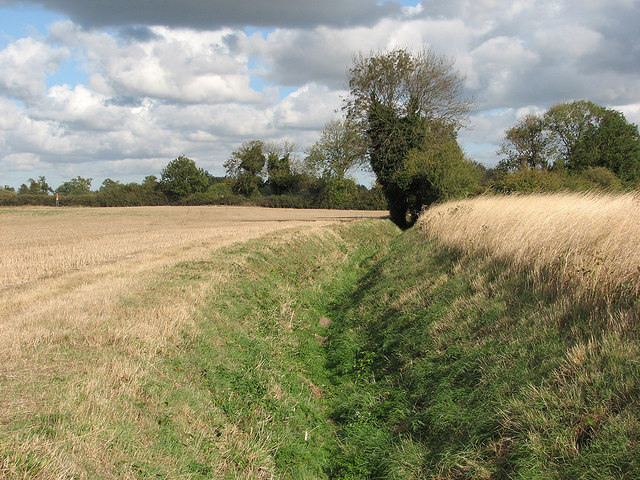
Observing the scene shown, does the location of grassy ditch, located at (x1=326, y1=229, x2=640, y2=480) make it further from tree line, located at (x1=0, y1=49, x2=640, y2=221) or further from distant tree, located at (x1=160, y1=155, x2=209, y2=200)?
distant tree, located at (x1=160, y1=155, x2=209, y2=200)

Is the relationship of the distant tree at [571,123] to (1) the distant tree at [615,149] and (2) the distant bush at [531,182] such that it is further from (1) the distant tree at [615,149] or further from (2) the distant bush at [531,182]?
(2) the distant bush at [531,182]

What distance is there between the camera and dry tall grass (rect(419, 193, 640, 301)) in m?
5.51

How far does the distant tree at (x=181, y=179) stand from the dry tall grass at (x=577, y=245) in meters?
84.6

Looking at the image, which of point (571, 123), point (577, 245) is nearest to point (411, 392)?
point (577, 245)

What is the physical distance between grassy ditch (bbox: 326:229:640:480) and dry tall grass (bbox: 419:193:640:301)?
26 centimetres

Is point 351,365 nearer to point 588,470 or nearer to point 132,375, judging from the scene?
point 132,375

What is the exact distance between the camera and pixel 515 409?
436 centimetres

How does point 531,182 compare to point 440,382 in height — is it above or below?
above

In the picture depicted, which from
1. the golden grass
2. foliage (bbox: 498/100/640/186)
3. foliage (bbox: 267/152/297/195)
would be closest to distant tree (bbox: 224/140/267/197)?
foliage (bbox: 267/152/297/195)

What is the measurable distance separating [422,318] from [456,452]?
3.68m

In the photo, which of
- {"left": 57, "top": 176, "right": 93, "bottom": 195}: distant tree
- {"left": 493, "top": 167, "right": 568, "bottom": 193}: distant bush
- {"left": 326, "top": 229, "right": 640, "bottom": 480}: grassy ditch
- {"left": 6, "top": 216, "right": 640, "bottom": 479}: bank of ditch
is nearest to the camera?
{"left": 326, "top": 229, "right": 640, "bottom": 480}: grassy ditch

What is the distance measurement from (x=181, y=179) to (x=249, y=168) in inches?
551

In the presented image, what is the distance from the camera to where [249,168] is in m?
94.2

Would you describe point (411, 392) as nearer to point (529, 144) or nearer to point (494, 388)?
point (494, 388)
